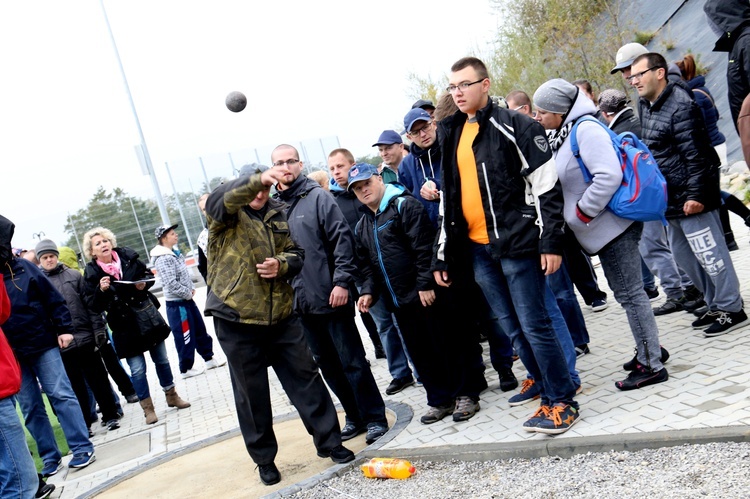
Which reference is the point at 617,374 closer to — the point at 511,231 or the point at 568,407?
the point at 568,407

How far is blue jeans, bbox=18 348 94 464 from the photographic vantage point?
6605mm

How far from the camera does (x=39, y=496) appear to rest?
609 cm

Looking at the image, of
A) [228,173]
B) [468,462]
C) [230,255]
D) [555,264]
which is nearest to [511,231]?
[555,264]

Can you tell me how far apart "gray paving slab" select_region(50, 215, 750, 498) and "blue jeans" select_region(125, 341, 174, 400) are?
42 cm

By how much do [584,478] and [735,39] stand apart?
336 centimetres

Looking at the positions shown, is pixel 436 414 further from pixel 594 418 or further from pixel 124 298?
pixel 124 298

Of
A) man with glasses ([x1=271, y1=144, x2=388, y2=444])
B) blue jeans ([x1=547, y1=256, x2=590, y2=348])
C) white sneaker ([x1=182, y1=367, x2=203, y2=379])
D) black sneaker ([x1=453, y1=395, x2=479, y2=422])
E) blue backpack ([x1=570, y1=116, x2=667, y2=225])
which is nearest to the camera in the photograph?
blue backpack ([x1=570, y1=116, x2=667, y2=225])

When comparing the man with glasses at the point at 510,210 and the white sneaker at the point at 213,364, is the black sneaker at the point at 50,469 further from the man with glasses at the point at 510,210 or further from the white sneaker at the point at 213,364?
the man with glasses at the point at 510,210

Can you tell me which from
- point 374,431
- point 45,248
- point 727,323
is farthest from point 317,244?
point 45,248

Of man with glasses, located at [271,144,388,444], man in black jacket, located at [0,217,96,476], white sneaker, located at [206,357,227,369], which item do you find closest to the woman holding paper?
man in black jacket, located at [0,217,96,476]

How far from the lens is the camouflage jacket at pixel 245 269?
4.87 meters

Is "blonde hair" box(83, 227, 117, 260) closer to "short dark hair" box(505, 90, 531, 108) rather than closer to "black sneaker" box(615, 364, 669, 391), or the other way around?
"short dark hair" box(505, 90, 531, 108)

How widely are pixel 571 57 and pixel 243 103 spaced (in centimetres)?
1142

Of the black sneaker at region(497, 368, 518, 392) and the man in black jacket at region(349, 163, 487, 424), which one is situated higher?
the man in black jacket at region(349, 163, 487, 424)
